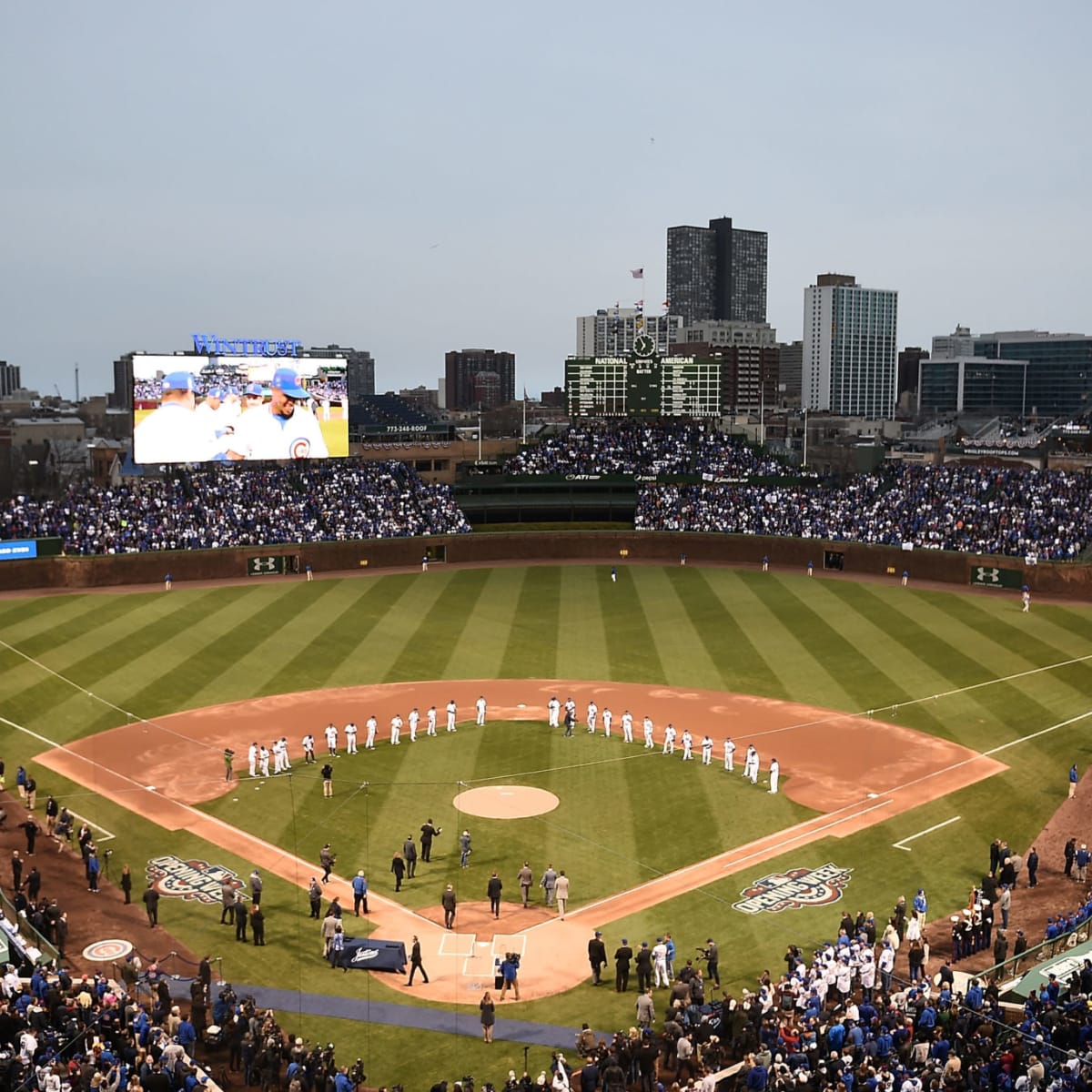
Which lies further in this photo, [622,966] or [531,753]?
[531,753]

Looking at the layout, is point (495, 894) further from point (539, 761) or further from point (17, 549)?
point (17, 549)

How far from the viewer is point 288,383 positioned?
2501 inches

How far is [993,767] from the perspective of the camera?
3238 cm

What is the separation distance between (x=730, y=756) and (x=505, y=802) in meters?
6.87

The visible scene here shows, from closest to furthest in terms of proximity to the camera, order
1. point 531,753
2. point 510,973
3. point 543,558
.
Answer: point 510,973 → point 531,753 → point 543,558

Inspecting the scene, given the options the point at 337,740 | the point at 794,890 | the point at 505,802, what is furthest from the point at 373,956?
the point at 337,740

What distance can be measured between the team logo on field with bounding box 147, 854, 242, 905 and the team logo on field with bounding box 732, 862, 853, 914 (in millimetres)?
10634

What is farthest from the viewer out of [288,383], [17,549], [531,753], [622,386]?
[622,386]

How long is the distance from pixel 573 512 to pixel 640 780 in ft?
129

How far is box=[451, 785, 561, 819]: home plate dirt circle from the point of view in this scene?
95.2ft

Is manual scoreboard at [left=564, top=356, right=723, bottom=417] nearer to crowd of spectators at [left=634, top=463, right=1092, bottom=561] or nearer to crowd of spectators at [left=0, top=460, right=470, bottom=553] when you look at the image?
crowd of spectators at [left=634, top=463, right=1092, bottom=561]

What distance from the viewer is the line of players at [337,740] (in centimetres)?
3166

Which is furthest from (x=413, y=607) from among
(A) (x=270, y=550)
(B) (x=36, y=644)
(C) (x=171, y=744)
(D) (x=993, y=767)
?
(D) (x=993, y=767)

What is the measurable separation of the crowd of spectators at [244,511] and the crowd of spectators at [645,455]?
7.94 metres
